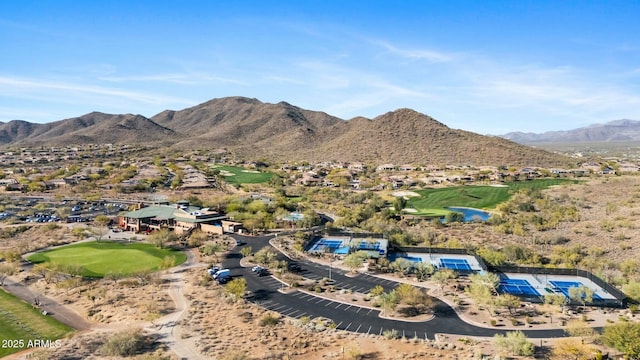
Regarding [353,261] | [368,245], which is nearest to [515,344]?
[353,261]

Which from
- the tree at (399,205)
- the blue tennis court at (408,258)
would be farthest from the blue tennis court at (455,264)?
the tree at (399,205)

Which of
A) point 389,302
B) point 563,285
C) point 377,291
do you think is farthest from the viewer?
point 563,285

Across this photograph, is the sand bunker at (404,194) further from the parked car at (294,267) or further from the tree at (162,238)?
the tree at (162,238)

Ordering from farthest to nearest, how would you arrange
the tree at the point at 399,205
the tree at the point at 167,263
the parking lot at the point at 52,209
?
the tree at the point at 399,205 → the parking lot at the point at 52,209 → the tree at the point at 167,263

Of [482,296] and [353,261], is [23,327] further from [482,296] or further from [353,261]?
[482,296]

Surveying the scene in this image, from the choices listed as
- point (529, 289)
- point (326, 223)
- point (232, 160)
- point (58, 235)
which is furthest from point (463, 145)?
point (58, 235)

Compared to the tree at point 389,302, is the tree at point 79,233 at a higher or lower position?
lower

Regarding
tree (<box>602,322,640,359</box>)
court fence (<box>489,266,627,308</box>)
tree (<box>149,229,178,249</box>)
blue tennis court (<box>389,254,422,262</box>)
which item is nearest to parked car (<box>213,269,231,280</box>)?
tree (<box>149,229,178,249</box>)

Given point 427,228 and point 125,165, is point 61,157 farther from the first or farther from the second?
point 427,228
